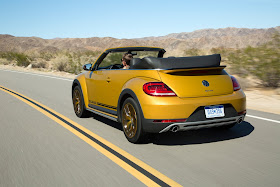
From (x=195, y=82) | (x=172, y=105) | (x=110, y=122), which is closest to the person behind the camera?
(x=172, y=105)

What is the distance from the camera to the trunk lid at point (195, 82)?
5.32 meters

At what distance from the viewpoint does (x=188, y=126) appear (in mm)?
5250

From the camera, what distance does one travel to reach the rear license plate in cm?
530

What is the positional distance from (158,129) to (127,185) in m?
1.48

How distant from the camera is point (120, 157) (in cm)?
505

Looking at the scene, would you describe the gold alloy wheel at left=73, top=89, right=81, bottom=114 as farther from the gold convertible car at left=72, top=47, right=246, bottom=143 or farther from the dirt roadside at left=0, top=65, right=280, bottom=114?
the dirt roadside at left=0, top=65, right=280, bottom=114

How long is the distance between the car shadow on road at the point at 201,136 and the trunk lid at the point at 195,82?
871 mm

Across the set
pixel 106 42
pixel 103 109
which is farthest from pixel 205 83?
pixel 106 42

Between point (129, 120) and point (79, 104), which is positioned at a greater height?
point (129, 120)

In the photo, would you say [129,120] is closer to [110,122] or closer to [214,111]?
[214,111]

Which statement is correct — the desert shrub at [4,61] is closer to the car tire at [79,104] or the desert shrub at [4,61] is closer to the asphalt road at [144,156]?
the car tire at [79,104]

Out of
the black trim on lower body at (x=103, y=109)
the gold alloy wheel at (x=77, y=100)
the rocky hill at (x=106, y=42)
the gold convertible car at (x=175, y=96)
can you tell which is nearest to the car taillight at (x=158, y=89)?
the gold convertible car at (x=175, y=96)

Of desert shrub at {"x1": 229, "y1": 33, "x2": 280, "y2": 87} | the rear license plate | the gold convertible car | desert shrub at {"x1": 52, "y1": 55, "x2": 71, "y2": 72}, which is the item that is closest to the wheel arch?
the gold convertible car

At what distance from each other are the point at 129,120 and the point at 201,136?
130cm
